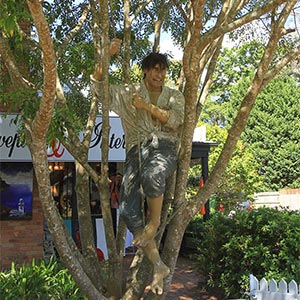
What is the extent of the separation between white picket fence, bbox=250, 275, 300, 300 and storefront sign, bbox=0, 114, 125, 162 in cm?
386

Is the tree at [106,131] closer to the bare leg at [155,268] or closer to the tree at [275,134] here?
the bare leg at [155,268]

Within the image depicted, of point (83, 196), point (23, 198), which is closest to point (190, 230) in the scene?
point (23, 198)

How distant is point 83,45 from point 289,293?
13.4 feet

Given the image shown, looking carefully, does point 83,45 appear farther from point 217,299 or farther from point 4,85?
point 217,299

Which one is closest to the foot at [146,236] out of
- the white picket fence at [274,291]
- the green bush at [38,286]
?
the white picket fence at [274,291]

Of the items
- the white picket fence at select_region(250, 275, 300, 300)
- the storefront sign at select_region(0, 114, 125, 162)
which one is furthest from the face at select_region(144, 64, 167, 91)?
the storefront sign at select_region(0, 114, 125, 162)

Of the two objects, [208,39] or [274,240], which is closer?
[208,39]

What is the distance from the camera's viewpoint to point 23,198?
8172 mm

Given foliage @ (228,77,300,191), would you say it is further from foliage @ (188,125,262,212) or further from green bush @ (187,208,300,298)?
green bush @ (187,208,300,298)

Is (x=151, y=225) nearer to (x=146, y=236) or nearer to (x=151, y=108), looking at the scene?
(x=146, y=236)

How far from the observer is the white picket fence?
396 cm

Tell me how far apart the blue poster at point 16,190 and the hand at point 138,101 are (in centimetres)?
514

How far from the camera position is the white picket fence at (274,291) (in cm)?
396

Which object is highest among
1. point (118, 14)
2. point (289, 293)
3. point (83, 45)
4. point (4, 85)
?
point (118, 14)
